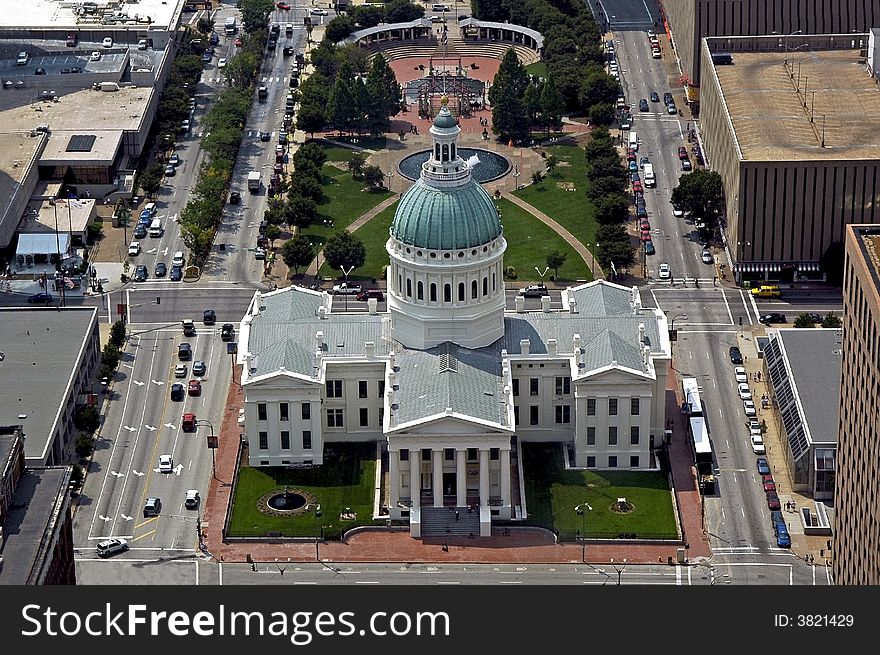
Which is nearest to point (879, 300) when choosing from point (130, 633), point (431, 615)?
point (431, 615)

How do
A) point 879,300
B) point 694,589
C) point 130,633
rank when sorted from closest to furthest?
point 130,633 → point 694,589 → point 879,300

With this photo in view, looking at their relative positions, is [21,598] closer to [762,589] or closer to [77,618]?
[77,618]

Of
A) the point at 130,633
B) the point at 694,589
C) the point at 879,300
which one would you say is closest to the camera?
the point at 130,633

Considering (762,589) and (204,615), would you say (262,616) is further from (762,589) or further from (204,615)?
(762,589)

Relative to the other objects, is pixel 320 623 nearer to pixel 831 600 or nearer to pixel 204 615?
pixel 204 615

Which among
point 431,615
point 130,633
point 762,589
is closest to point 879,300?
point 762,589

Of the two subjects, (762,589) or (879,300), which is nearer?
(762,589)

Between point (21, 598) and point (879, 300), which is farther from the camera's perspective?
point (879, 300)
